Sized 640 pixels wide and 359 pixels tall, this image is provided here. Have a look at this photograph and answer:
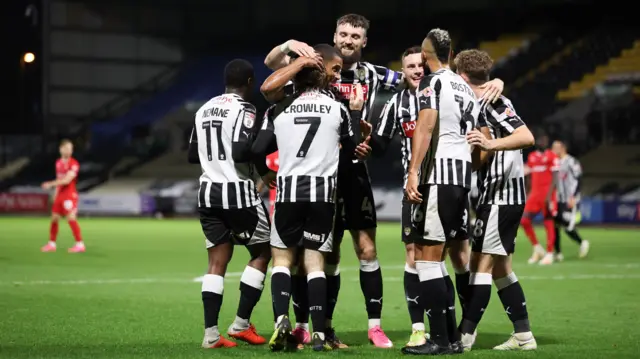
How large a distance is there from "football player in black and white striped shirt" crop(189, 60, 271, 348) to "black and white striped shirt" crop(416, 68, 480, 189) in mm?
1430

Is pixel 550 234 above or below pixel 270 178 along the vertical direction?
below

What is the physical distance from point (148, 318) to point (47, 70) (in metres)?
36.7

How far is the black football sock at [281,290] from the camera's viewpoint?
7.64m

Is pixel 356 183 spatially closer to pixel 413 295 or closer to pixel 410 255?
pixel 410 255

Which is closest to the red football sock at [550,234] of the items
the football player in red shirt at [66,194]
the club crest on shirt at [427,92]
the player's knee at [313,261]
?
the football player in red shirt at [66,194]

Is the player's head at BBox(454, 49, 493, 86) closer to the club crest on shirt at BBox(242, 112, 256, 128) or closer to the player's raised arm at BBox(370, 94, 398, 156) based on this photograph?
the player's raised arm at BBox(370, 94, 398, 156)

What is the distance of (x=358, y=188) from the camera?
326 inches

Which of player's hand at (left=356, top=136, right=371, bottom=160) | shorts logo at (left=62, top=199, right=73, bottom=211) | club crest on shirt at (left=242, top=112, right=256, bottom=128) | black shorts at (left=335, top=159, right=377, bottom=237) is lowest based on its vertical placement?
shorts logo at (left=62, top=199, right=73, bottom=211)

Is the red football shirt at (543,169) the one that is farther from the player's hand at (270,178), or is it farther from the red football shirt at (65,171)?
the player's hand at (270,178)

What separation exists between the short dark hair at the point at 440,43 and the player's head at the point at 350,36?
89cm

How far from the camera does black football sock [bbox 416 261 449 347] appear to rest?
24.6ft

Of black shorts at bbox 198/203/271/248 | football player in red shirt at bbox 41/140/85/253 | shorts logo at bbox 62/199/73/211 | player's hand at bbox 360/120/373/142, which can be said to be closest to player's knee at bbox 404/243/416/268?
player's hand at bbox 360/120/373/142

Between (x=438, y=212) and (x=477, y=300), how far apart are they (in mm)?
956

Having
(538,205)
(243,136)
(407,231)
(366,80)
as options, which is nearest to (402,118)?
(366,80)
